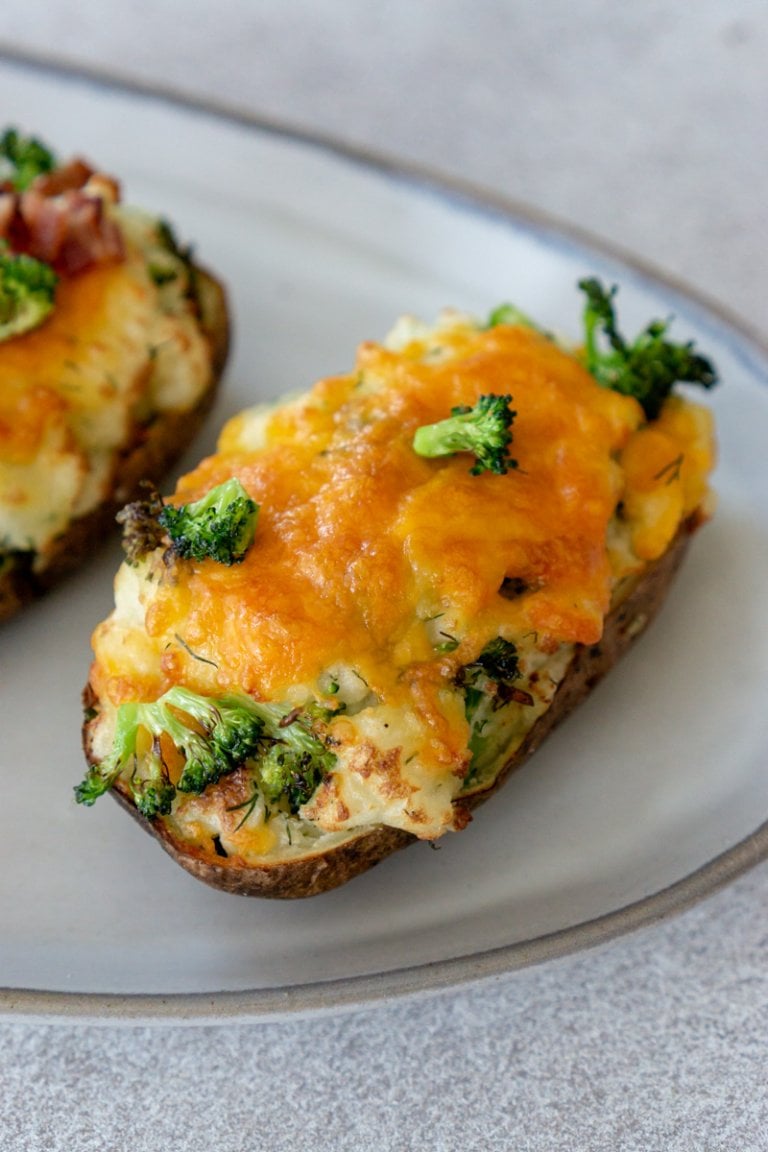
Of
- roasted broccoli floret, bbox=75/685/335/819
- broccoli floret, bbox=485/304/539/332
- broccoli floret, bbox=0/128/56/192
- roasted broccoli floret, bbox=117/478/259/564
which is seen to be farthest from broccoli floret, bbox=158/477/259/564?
broccoli floret, bbox=0/128/56/192

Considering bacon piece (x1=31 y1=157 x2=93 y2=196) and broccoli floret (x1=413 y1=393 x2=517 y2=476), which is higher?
broccoli floret (x1=413 y1=393 x2=517 y2=476)

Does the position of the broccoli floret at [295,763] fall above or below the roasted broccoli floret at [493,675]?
below

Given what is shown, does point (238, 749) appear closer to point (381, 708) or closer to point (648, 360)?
point (381, 708)

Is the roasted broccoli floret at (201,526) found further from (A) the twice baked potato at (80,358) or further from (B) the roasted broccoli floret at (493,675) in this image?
(B) the roasted broccoli floret at (493,675)

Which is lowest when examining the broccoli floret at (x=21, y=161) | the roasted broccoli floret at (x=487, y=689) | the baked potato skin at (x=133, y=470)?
the baked potato skin at (x=133, y=470)

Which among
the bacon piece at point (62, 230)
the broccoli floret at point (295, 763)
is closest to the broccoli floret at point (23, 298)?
the bacon piece at point (62, 230)

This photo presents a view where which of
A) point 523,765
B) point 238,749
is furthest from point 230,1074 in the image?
point 523,765

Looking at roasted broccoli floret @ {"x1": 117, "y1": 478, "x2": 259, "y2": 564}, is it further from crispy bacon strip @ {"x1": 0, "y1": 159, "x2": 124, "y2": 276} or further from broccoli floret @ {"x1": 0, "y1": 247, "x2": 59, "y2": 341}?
crispy bacon strip @ {"x1": 0, "y1": 159, "x2": 124, "y2": 276}
